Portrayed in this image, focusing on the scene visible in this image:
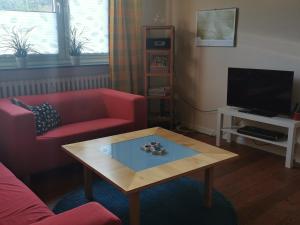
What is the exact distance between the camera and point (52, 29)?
3520 millimetres

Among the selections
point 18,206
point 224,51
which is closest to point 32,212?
point 18,206

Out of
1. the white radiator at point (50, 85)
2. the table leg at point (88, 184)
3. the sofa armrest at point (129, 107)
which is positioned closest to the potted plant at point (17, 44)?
the white radiator at point (50, 85)

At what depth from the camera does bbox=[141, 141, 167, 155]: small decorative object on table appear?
217 cm

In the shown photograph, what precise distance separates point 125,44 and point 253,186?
226 centimetres

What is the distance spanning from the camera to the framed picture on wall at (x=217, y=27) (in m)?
3.52

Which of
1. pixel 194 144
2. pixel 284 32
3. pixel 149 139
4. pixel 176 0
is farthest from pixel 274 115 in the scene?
pixel 176 0

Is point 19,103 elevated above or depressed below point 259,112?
above

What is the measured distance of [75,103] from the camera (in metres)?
3.27

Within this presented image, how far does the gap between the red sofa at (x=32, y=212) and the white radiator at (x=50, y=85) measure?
4.32ft

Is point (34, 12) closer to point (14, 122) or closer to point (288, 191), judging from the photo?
point (14, 122)

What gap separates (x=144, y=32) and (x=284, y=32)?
5.41ft

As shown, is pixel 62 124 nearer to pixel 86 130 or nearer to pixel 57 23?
pixel 86 130

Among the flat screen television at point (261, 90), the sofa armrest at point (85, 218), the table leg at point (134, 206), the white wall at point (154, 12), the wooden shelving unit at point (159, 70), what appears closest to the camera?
the sofa armrest at point (85, 218)

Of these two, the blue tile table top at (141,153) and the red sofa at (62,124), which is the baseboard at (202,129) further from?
the blue tile table top at (141,153)
